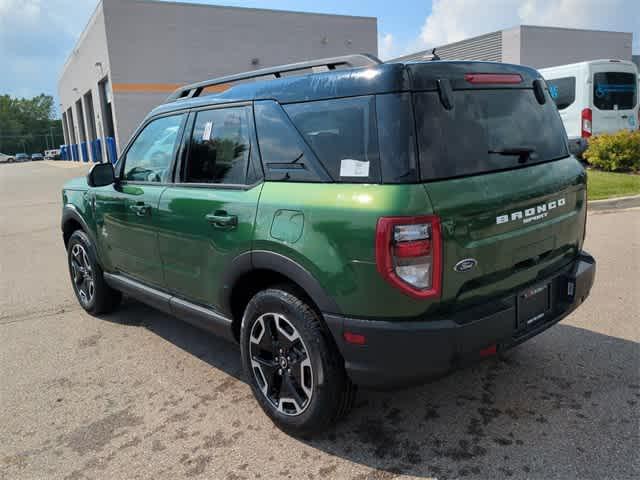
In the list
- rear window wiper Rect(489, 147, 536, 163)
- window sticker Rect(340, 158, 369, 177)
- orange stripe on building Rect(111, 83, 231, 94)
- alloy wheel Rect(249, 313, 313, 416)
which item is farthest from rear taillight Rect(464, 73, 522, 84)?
orange stripe on building Rect(111, 83, 231, 94)

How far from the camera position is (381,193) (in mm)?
2398

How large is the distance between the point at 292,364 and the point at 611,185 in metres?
9.57

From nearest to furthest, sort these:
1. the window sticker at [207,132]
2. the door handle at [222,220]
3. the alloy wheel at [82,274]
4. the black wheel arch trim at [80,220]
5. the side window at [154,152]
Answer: the door handle at [222,220], the window sticker at [207,132], the side window at [154,152], the black wheel arch trim at [80,220], the alloy wheel at [82,274]

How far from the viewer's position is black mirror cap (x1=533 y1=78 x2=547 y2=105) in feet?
10.5

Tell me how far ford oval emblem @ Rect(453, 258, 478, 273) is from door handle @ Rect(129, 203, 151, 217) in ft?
7.54

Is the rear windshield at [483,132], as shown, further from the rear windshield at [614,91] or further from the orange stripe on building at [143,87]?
the orange stripe on building at [143,87]

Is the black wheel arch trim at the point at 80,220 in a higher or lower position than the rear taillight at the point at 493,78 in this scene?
lower

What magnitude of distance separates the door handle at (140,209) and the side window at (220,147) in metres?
0.43

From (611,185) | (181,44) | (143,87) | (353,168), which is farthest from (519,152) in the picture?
(181,44)

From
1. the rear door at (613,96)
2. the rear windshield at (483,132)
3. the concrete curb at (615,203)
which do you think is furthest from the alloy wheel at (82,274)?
the rear door at (613,96)

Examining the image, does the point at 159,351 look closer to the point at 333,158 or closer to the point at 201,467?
the point at 201,467

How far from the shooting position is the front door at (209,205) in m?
3.06

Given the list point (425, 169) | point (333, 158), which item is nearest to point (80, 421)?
point (333, 158)

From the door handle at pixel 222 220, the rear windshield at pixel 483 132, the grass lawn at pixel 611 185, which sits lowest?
the grass lawn at pixel 611 185
